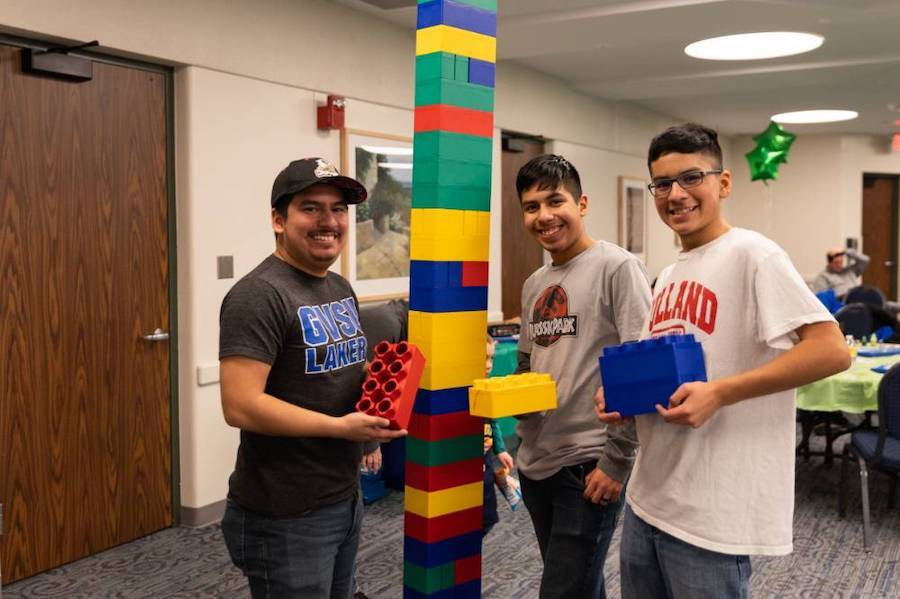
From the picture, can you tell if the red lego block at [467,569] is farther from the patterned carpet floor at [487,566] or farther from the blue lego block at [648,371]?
the patterned carpet floor at [487,566]

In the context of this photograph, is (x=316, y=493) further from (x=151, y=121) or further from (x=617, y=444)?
(x=151, y=121)

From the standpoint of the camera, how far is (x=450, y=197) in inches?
75.7

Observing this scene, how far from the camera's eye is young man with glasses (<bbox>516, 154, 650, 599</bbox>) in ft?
6.51

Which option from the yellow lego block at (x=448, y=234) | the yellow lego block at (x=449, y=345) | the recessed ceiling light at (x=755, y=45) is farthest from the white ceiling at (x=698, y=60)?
the yellow lego block at (x=449, y=345)

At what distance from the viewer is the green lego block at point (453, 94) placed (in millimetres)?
1887

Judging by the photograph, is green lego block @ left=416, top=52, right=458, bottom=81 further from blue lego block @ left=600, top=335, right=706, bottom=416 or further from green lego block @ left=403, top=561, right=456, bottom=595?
green lego block @ left=403, top=561, right=456, bottom=595

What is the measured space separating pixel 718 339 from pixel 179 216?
3115mm

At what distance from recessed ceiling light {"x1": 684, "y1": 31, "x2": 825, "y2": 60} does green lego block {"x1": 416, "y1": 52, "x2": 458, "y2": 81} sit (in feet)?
14.2

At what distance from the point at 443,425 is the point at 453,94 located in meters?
0.76

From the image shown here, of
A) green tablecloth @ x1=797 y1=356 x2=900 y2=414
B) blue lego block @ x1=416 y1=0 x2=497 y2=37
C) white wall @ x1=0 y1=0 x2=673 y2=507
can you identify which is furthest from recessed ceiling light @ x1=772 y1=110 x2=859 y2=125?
blue lego block @ x1=416 y1=0 x2=497 y2=37

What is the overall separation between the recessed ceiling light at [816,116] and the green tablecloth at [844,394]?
584cm

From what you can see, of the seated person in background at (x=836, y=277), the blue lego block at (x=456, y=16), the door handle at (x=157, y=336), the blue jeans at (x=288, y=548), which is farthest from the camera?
the seated person in background at (x=836, y=277)

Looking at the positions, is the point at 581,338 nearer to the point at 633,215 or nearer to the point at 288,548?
the point at 288,548

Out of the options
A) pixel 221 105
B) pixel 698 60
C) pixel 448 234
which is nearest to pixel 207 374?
pixel 221 105
